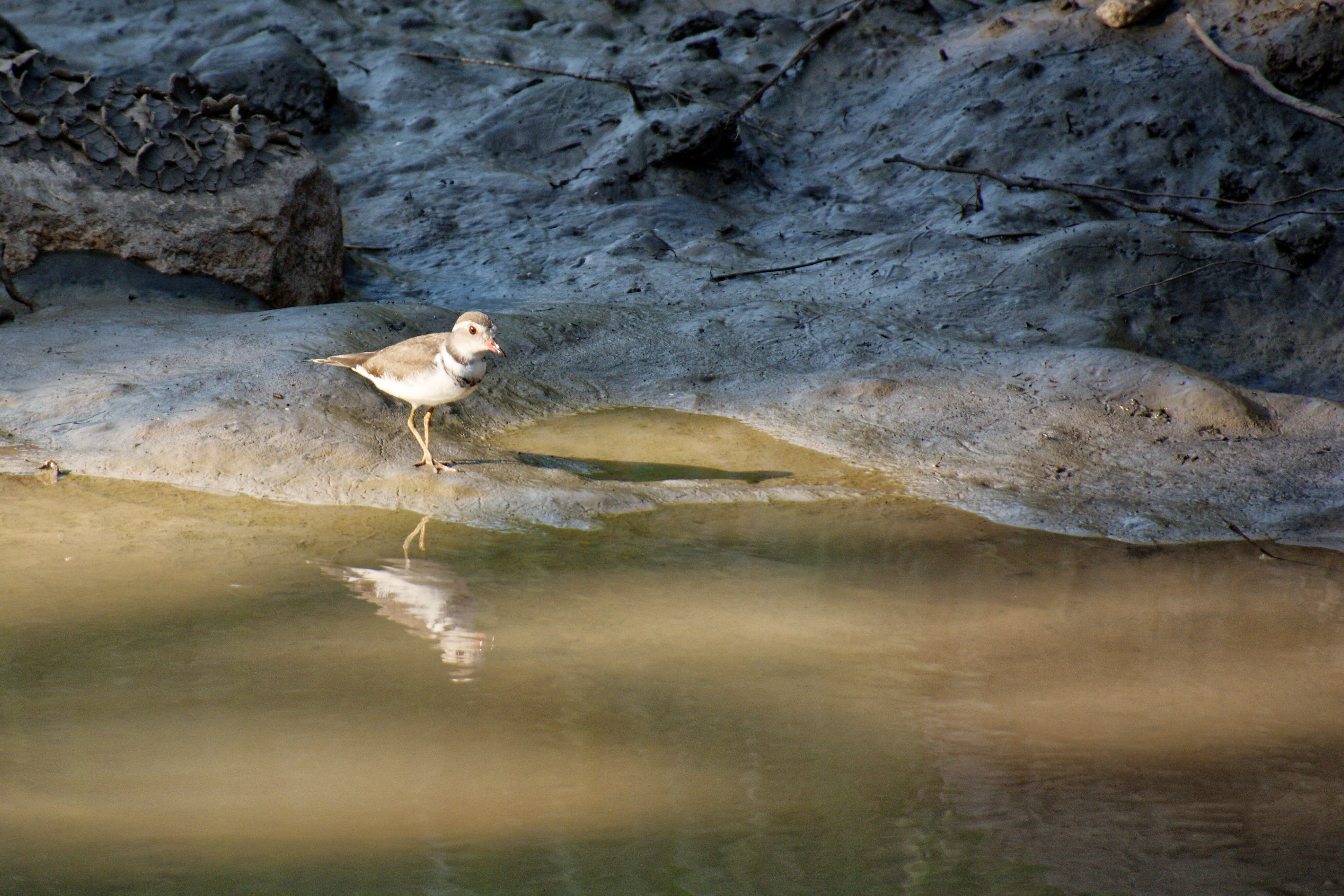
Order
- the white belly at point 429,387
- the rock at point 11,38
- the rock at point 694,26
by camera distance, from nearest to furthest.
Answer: the white belly at point 429,387
the rock at point 11,38
the rock at point 694,26

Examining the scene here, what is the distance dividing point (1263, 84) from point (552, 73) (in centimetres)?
525

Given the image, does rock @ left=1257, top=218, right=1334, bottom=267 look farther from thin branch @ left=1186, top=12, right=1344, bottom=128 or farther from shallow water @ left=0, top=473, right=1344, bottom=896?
shallow water @ left=0, top=473, right=1344, bottom=896

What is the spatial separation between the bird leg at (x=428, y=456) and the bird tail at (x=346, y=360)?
1.01 feet

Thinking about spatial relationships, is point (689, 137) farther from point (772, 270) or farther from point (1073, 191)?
point (1073, 191)

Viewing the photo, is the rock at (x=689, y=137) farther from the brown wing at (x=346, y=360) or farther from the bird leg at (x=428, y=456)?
the bird leg at (x=428, y=456)

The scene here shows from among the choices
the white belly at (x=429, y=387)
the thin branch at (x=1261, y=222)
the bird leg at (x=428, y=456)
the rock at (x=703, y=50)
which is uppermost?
the rock at (x=703, y=50)

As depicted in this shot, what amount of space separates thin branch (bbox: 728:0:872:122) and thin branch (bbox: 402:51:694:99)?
645 mm

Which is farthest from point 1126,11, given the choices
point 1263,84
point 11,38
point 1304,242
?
point 11,38

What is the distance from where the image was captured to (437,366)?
3.98 meters

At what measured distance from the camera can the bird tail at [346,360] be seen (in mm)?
4402

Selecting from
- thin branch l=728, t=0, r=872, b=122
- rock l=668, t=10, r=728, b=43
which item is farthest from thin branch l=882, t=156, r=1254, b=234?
rock l=668, t=10, r=728, b=43

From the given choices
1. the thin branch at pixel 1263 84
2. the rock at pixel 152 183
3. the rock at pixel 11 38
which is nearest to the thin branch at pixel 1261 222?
the thin branch at pixel 1263 84

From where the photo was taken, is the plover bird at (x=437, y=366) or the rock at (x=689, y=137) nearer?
the plover bird at (x=437, y=366)

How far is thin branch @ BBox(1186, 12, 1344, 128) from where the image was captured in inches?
244
